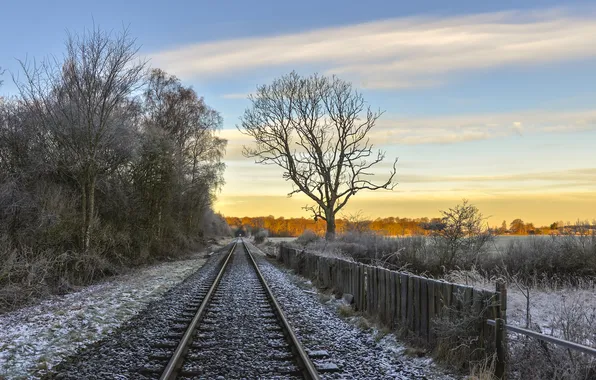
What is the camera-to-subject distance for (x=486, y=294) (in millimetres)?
6184

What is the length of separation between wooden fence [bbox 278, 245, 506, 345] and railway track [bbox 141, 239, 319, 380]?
2009mm

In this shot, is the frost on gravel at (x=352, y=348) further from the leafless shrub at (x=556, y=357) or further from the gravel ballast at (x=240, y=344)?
the leafless shrub at (x=556, y=357)

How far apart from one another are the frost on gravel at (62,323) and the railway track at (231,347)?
4.46ft

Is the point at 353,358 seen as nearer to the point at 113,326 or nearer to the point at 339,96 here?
the point at 113,326

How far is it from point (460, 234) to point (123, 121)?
14.7 metres

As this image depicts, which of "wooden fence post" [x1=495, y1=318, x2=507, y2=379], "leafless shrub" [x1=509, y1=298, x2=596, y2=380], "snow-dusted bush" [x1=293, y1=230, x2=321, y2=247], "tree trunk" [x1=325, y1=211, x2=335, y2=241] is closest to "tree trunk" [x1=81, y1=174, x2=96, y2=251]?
"wooden fence post" [x1=495, y1=318, x2=507, y2=379]

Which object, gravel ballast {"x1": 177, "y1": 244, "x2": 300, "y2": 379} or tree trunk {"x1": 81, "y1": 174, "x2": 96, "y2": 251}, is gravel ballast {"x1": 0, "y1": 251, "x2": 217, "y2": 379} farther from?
tree trunk {"x1": 81, "y1": 174, "x2": 96, "y2": 251}

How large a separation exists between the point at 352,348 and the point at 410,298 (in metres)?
1.45

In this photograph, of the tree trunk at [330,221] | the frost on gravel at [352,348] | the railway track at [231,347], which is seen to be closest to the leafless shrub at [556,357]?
the frost on gravel at [352,348]

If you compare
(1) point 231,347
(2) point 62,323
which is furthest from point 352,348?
(2) point 62,323

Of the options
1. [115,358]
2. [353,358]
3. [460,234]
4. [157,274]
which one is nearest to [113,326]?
[115,358]

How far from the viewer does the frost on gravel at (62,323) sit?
21.9ft

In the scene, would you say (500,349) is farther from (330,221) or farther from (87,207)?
(330,221)

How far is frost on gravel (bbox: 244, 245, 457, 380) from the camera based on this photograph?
20.5 ft
